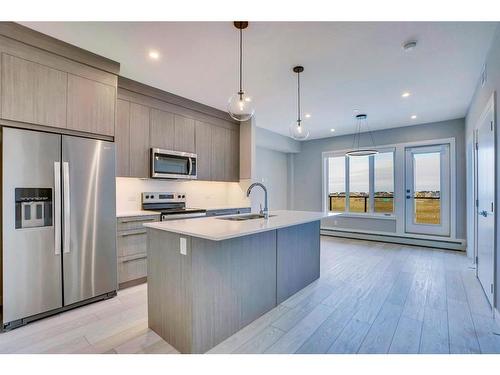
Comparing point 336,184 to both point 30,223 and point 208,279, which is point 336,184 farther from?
point 30,223

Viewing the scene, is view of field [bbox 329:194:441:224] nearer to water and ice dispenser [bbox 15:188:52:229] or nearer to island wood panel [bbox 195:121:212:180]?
island wood panel [bbox 195:121:212:180]

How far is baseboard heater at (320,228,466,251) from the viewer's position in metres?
5.07

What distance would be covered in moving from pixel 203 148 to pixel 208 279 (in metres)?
2.91

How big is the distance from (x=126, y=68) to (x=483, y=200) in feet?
14.7

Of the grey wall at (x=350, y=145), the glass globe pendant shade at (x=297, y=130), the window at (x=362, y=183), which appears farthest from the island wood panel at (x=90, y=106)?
the window at (x=362, y=183)

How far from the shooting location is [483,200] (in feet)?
9.57

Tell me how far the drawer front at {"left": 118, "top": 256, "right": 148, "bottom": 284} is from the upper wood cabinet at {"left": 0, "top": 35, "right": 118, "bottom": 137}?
1538 millimetres

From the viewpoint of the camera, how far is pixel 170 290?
78.0 inches

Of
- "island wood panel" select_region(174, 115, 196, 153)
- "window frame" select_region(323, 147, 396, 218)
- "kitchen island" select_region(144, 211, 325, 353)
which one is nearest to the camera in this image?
"kitchen island" select_region(144, 211, 325, 353)

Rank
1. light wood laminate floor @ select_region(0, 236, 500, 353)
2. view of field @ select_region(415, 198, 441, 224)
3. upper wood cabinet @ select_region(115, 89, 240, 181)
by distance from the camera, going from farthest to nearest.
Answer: view of field @ select_region(415, 198, 441, 224) → upper wood cabinet @ select_region(115, 89, 240, 181) → light wood laminate floor @ select_region(0, 236, 500, 353)

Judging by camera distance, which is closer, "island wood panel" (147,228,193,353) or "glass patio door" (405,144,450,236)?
"island wood panel" (147,228,193,353)

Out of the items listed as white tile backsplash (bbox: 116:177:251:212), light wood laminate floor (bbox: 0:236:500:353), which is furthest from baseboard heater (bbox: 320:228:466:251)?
white tile backsplash (bbox: 116:177:251:212)
